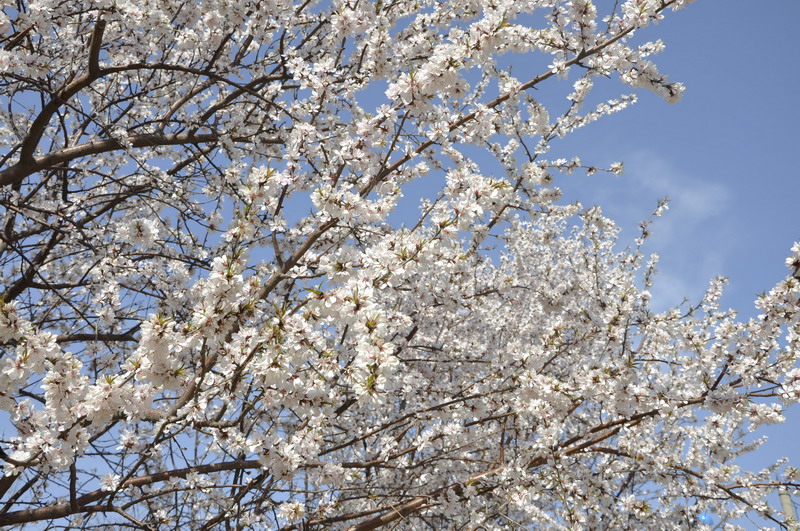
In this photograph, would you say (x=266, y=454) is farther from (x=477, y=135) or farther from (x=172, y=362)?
(x=477, y=135)

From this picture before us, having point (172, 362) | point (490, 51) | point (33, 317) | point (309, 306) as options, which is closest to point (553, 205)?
point (490, 51)

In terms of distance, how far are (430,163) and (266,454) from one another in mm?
2554

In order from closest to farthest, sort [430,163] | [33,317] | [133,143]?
[430,163], [133,143], [33,317]

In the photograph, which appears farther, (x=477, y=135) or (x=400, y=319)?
(x=477, y=135)

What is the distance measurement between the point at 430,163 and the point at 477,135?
0.49 meters

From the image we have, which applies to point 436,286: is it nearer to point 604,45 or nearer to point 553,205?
point 553,205

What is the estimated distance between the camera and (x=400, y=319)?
3.07 meters

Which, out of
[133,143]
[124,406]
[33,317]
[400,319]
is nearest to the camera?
[124,406]

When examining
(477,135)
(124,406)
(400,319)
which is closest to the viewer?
(124,406)

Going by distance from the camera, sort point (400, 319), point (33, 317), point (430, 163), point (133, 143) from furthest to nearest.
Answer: point (33, 317)
point (133, 143)
point (430, 163)
point (400, 319)

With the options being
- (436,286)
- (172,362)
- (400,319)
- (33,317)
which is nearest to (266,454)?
(172,362)

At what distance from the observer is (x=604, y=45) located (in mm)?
3748

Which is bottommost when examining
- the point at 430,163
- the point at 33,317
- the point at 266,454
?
the point at 266,454

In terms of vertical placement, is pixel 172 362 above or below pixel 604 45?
below
